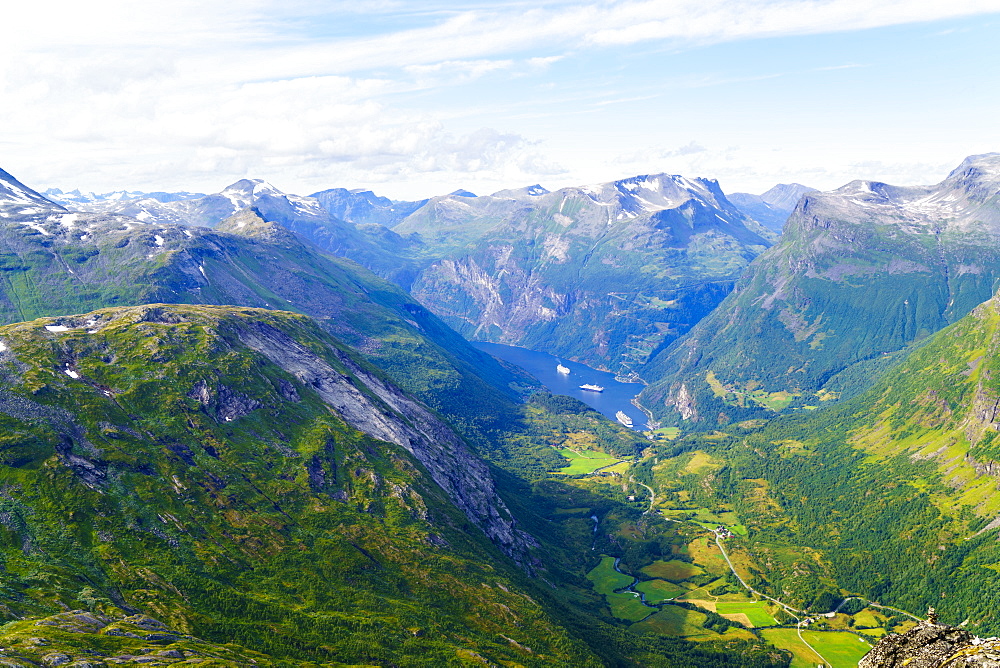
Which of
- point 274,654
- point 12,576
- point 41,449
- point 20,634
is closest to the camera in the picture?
point 20,634

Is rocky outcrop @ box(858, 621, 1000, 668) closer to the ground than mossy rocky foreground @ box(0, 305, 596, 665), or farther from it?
farther from it

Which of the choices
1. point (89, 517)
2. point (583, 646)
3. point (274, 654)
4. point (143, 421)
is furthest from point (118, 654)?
point (583, 646)

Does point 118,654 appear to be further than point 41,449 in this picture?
No

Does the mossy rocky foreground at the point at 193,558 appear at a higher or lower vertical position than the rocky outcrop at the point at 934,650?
lower

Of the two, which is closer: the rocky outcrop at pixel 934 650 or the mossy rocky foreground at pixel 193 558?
the rocky outcrop at pixel 934 650

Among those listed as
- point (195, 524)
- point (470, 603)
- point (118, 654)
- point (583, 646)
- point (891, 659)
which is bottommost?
point (583, 646)

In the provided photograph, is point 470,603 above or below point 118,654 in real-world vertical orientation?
below

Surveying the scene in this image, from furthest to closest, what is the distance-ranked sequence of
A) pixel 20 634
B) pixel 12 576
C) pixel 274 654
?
1. pixel 274 654
2. pixel 12 576
3. pixel 20 634

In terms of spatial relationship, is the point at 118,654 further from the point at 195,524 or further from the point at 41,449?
the point at 41,449
